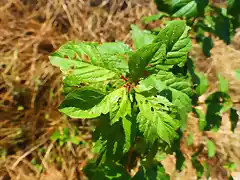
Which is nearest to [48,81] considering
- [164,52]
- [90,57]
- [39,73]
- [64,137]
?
[39,73]

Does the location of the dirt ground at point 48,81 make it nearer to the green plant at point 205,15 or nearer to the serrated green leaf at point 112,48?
the green plant at point 205,15

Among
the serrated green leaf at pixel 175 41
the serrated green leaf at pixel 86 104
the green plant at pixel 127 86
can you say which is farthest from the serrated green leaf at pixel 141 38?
the serrated green leaf at pixel 86 104

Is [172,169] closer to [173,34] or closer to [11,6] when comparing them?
[173,34]

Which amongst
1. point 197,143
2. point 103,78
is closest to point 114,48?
point 103,78

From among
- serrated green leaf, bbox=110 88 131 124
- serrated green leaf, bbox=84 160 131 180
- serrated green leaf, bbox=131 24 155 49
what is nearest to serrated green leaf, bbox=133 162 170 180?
serrated green leaf, bbox=84 160 131 180

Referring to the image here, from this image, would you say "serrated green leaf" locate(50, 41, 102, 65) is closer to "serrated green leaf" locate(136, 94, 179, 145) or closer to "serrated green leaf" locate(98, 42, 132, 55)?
"serrated green leaf" locate(98, 42, 132, 55)

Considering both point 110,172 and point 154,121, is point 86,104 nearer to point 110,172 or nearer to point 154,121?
point 154,121

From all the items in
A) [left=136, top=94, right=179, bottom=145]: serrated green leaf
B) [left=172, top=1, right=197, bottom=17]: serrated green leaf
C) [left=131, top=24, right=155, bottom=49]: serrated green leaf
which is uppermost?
[left=172, top=1, right=197, bottom=17]: serrated green leaf
